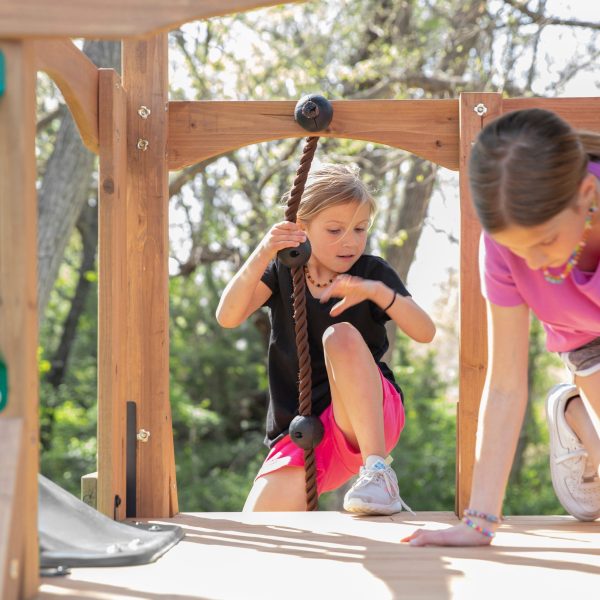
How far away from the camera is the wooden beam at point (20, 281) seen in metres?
1.66

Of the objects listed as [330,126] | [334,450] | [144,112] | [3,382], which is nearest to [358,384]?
[334,450]

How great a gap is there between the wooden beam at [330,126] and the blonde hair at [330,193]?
27 centimetres

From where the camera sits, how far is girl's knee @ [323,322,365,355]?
9.66 ft

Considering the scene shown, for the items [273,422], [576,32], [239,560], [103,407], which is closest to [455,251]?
[576,32]

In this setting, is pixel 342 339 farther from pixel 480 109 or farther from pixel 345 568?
pixel 345 568

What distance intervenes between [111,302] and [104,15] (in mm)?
994

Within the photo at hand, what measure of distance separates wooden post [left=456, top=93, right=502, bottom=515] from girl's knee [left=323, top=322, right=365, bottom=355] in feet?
1.03

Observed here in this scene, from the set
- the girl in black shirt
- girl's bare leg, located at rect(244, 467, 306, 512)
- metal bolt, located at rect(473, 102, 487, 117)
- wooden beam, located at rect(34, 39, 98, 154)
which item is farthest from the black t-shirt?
wooden beam, located at rect(34, 39, 98, 154)

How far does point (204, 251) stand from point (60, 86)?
17.1 ft

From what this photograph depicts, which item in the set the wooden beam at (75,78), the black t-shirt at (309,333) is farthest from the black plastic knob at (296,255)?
the wooden beam at (75,78)

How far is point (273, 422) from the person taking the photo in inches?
131

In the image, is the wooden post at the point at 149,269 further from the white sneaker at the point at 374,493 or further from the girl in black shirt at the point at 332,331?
the white sneaker at the point at 374,493

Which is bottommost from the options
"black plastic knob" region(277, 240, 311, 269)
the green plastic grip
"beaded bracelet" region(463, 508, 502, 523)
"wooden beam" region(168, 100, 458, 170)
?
"beaded bracelet" region(463, 508, 502, 523)

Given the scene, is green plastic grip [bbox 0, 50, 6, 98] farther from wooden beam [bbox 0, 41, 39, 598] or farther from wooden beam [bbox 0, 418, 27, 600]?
wooden beam [bbox 0, 418, 27, 600]
